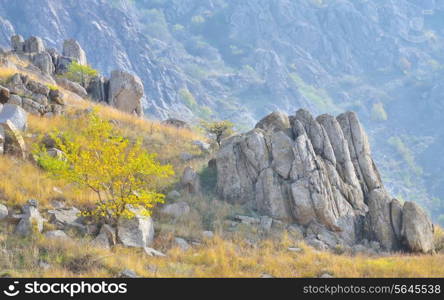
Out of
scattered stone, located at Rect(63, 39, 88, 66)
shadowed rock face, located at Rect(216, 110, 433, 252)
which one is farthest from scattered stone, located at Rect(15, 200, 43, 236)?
scattered stone, located at Rect(63, 39, 88, 66)

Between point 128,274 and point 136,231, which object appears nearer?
point 128,274

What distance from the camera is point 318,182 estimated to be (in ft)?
68.6

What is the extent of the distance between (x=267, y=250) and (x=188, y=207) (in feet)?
15.1

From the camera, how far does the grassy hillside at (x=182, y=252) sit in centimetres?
1195

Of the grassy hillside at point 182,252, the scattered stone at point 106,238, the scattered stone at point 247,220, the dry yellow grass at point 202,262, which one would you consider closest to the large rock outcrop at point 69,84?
the grassy hillside at point 182,252

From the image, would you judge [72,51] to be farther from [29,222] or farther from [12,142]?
[29,222]

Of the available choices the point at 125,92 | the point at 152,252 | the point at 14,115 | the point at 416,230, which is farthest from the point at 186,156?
the point at 125,92

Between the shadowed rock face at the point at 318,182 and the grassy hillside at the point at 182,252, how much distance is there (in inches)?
65.0

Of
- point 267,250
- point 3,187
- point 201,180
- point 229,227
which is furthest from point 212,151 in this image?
point 3,187

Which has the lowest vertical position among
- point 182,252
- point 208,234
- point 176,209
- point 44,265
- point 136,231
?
point 44,265

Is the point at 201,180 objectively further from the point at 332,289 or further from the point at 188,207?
the point at 332,289

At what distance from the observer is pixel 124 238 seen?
15.1 m

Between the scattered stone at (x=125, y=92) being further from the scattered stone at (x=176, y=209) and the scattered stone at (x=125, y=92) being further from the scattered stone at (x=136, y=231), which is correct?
→ the scattered stone at (x=136, y=231)

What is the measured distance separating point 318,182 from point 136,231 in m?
9.50
